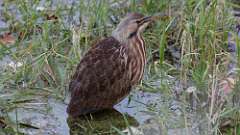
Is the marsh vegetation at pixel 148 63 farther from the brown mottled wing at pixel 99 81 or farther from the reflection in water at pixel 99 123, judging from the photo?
the brown mottled wing at pixel 99 81

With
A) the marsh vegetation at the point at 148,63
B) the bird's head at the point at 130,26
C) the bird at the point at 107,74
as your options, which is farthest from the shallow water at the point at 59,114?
the bird's head at the point at 130,26

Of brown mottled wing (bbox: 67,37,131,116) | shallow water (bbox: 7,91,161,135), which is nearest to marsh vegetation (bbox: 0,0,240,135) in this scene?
shallow water (bbox: 7,91,161,135)

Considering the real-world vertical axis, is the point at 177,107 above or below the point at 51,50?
below

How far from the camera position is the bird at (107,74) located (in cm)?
712

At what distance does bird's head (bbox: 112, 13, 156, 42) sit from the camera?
7.45 metres

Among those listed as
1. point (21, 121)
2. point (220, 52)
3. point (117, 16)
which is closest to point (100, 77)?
point (21, 121)

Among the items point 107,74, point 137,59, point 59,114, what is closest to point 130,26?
point 137,59

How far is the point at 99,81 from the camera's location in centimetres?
711

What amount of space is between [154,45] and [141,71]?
1358 millimetres

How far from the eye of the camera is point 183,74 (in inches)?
302

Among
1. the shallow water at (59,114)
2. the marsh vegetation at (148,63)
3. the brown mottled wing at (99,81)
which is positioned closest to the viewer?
the marsh vegetation at (148,63)

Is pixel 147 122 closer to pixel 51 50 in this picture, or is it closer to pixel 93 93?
pixel 93 93

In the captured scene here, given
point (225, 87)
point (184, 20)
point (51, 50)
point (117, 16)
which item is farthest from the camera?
point (117, 16)

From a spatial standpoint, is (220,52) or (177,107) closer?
(177,107)
